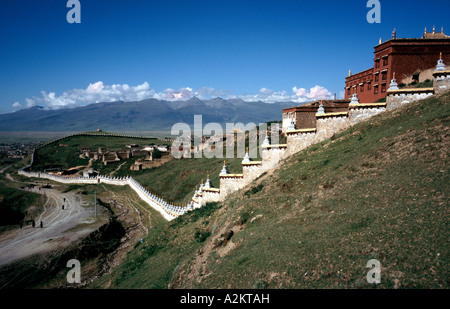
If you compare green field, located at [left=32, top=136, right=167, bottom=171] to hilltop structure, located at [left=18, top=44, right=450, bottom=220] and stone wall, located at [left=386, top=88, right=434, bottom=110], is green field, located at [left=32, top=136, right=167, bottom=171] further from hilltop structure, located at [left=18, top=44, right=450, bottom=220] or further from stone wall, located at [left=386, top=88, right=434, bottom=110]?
stone wall, located at [left=386, top=88, right=434, bottom=110]

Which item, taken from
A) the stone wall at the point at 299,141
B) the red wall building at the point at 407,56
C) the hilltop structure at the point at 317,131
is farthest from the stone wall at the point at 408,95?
the red wall building at the point at 407,56

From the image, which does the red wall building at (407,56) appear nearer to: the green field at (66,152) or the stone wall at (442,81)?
the stone wall at (442,81)

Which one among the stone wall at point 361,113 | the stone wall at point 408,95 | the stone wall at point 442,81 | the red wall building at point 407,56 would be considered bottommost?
the stone wall at point 361,113

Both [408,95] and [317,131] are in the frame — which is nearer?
[408,95]

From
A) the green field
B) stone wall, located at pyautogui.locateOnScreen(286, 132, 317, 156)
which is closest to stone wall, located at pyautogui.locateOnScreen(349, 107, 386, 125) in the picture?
stone wall, located at pyautogui.locateOnScreen(286, 132, 317, 156)

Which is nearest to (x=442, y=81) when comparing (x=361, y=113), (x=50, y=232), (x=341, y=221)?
(x=361, y=113)

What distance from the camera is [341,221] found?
10.9m

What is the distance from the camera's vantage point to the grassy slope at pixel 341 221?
8453 millimetres

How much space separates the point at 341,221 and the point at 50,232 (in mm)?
36022

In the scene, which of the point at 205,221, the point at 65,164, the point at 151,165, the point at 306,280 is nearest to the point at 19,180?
the point at 65,164

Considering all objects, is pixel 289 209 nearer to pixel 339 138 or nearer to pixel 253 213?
pixel 253 213

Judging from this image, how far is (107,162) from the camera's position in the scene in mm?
84562

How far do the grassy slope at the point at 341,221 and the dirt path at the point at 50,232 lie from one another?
15776mm
